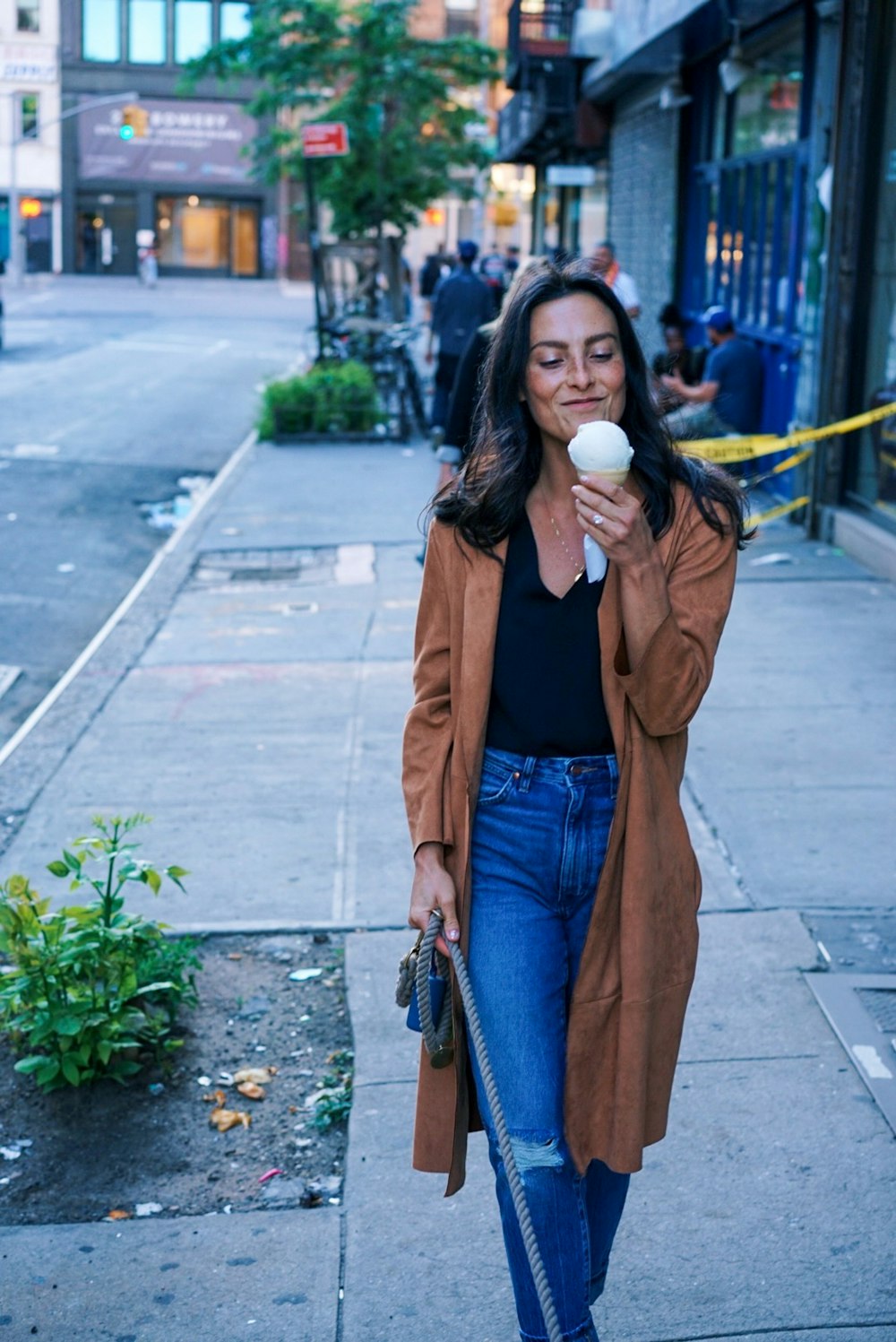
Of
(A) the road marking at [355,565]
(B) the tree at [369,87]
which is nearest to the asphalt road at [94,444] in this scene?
(A) the road marking at [355,565]

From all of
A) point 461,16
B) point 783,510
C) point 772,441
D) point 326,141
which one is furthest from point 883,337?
point 461,16

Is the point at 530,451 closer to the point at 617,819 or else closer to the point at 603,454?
the point at 603,454

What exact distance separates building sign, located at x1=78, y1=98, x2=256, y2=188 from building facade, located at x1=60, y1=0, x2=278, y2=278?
0.11 feet

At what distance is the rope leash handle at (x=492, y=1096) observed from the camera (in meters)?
2.48

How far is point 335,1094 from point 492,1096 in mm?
1748

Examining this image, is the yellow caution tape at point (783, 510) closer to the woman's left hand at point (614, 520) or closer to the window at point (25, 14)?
the woman's left hand at point (614, 520)

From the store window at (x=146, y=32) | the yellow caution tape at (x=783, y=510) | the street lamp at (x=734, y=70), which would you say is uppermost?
the store window at (x=146, y=32)

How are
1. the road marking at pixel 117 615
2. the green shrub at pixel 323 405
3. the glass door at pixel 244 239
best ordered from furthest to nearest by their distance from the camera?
the glass door at pixel 244 239
the green shrub at pixel 323 405
the road marking at pixel 117 615

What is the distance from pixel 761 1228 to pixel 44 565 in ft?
30.0

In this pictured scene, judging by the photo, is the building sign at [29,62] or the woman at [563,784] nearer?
the woman at [563,784]

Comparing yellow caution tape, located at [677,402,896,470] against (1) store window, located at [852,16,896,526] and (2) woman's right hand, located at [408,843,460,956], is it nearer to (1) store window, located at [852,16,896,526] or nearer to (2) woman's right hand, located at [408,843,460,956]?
(1) store window, located at [852,16,896,526]

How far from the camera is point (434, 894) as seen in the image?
2719 mm

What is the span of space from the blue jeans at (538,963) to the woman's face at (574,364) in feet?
1.88

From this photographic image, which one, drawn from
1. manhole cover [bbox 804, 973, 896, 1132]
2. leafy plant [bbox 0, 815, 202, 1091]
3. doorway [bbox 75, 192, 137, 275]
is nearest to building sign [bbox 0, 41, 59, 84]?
doorway [bbox 75, 192, 137, 275]
